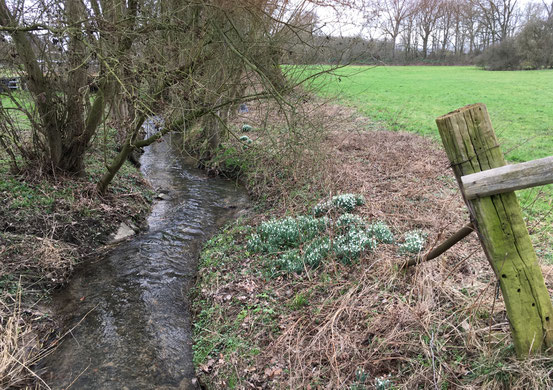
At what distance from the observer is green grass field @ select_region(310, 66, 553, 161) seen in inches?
416

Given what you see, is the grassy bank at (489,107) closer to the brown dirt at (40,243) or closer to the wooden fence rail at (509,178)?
the wooden fence rail at (509,178)

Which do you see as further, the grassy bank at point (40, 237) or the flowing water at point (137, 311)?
the grassy bank at point (40, 237)

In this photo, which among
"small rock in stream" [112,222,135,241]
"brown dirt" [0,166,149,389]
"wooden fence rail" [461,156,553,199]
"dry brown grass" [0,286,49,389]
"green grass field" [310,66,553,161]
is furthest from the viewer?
"green grass field" [310,66,553,161]

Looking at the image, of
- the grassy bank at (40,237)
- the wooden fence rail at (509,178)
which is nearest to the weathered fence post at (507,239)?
the wooden fence rail at (509,178)

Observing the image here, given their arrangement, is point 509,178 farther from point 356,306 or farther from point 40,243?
point 40,243

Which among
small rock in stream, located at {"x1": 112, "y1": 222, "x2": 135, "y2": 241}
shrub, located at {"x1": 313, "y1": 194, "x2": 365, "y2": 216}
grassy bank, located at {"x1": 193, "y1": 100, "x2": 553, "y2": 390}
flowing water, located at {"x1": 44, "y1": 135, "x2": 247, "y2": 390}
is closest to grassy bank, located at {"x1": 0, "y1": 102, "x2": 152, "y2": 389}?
small rock in stream, located at {"x1": 112, "y1": 222, "x2": 135, "y2": 241}

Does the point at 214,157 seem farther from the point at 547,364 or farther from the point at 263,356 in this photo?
the point at 547,364

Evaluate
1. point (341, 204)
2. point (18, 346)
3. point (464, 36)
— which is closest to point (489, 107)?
point (341, 204)

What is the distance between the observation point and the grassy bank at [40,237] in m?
4.76

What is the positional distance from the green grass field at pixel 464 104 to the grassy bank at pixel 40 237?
577 centimetres

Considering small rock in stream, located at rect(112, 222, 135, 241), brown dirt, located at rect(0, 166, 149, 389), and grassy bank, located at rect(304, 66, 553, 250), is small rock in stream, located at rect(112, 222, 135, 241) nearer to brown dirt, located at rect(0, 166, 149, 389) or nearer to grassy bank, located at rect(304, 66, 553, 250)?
brown dirt, located at rect(0, 166, 149, 389)

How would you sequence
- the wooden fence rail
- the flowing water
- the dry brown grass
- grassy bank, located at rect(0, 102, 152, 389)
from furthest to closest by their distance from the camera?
grassy bank, located at rect(0, 102, 152, 389) → the flowing water → the dry brown grass → the wooden fence rail

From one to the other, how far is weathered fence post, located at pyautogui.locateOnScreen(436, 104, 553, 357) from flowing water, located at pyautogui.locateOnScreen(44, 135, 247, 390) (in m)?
3.54

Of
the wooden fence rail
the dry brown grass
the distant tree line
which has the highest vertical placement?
the distant tree line
